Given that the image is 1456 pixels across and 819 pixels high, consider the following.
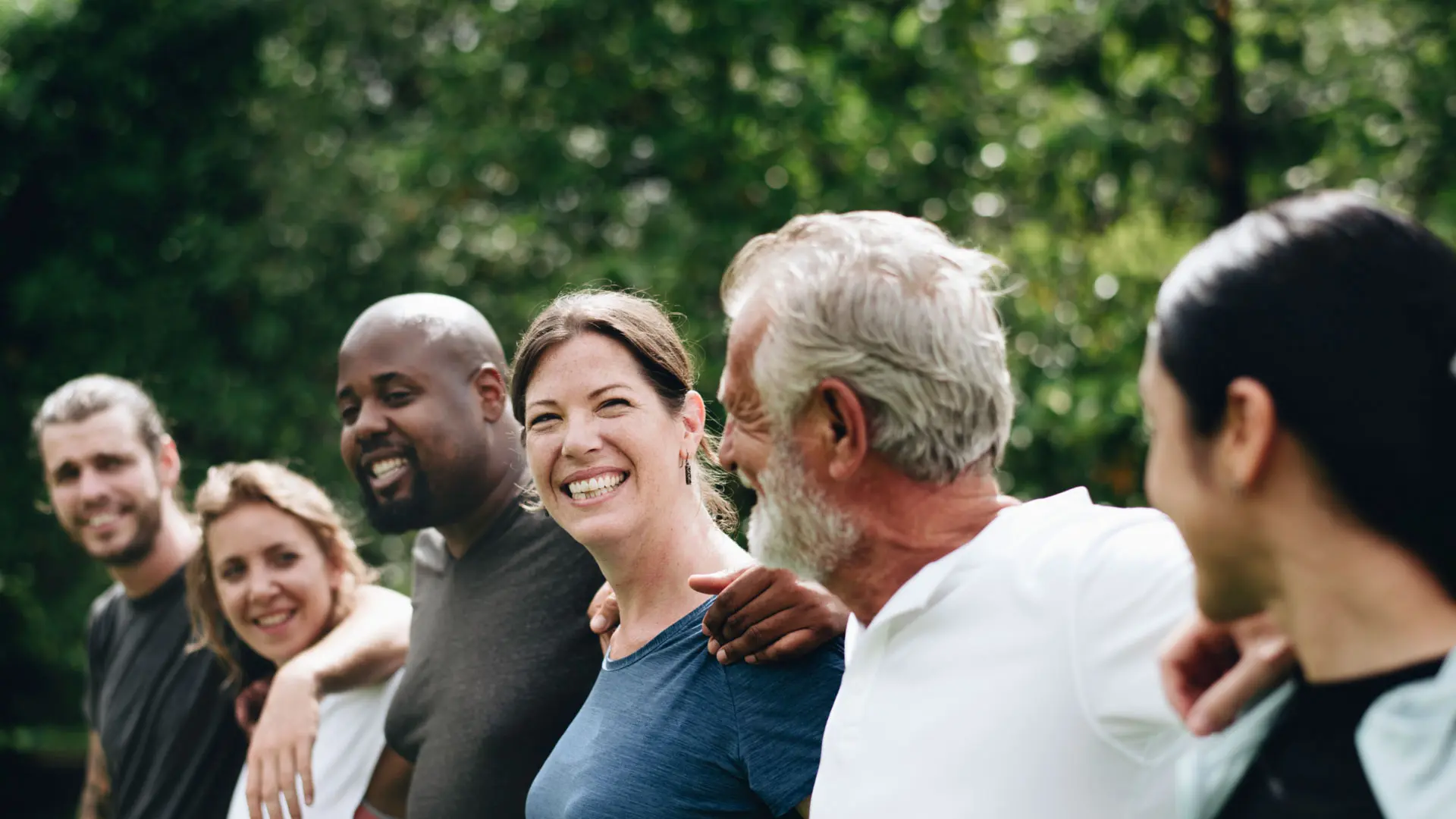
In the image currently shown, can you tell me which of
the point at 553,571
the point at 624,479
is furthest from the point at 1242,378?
the point at 553,571

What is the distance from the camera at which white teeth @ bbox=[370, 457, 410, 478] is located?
3.06m

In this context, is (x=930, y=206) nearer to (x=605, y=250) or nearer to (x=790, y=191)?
(x=790, y=191)

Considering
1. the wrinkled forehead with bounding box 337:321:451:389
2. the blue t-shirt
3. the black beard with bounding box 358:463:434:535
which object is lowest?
the blue t-shirt

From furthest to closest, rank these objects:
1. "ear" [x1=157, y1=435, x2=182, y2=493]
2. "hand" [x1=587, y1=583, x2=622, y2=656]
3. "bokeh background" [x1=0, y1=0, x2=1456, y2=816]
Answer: "bokeh background" [x1=0, y1=0, x2=1456, y2=816] < "ear" [x1=157, y1=435, x2=182, y2=493] < "hand" [x1=587, y1=583, x2=622, y2=656]

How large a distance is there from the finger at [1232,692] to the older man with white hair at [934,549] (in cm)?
10

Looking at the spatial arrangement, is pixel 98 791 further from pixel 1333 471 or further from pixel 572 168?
pixel 1333 471

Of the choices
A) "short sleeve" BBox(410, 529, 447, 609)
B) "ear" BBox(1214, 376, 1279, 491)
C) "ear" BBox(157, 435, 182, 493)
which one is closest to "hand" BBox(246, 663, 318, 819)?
"short sleeve" BBox(410, 529, 447, 609)

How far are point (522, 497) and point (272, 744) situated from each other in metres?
0.83

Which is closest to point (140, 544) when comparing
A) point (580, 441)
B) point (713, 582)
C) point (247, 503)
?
point (247, 503)

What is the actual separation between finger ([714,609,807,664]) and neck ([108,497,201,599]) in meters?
2.73

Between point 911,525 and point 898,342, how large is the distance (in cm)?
26

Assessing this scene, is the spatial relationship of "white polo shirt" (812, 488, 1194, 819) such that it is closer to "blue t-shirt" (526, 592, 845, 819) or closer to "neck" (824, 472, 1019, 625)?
"neck" (824, 472, 1019, 625)

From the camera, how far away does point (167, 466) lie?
4.53 m

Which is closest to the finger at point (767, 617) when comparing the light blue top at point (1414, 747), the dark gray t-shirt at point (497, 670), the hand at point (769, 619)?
the hand at point (769, 619)
